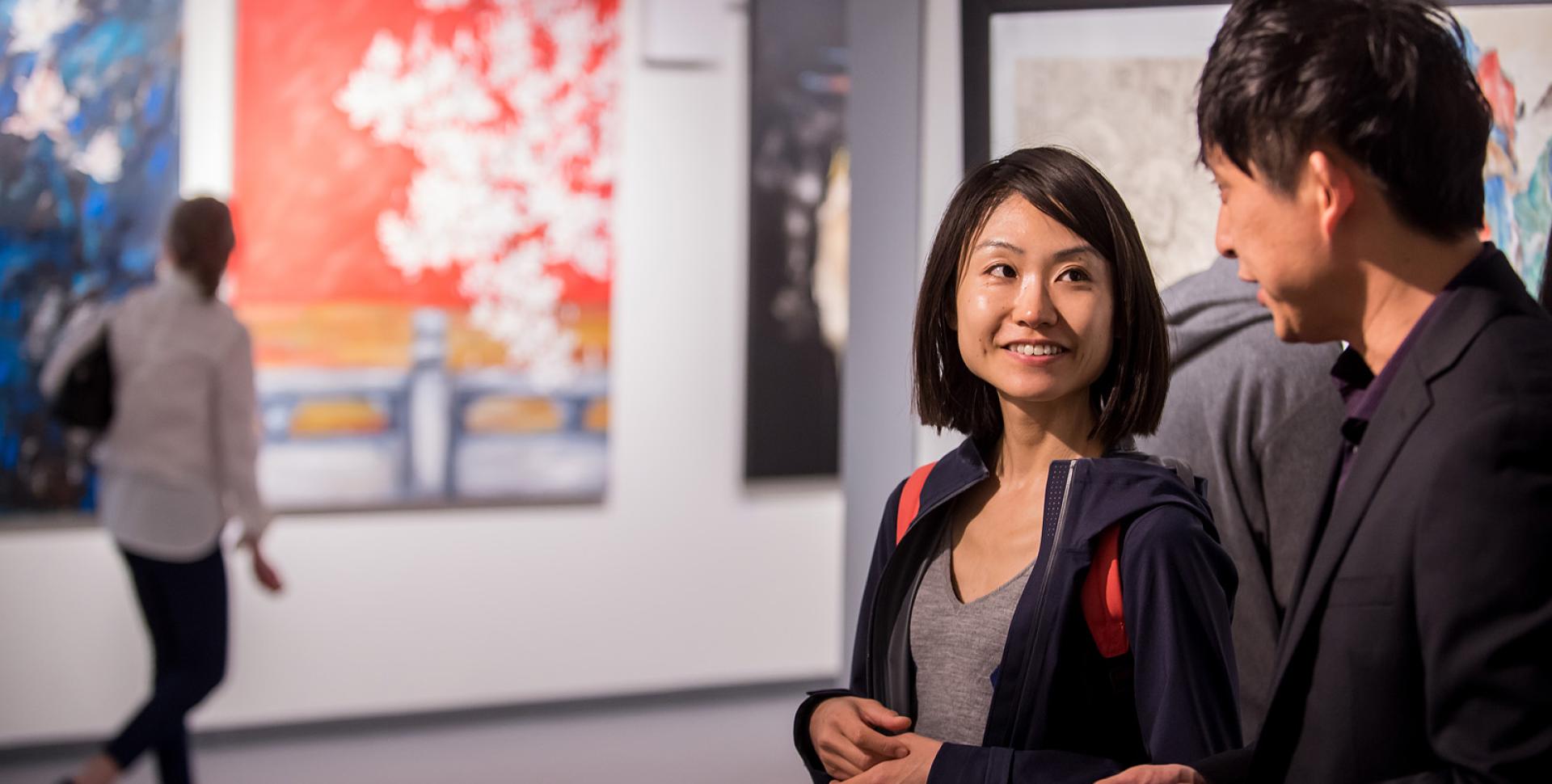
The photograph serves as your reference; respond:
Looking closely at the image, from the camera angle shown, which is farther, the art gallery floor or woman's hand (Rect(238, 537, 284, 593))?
the art gallery floor

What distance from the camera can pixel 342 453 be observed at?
414 cm

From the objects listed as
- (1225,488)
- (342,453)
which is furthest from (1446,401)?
(342,453)

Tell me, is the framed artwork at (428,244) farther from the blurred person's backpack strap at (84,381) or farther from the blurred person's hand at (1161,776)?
the blurred person's hand at (1161,776)

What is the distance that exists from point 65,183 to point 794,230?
237 cm

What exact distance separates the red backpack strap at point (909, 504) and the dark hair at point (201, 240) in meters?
2.52

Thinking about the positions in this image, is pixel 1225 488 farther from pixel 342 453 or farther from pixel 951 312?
pixel 342 453

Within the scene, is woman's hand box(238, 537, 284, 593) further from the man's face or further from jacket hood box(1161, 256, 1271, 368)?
the man's face

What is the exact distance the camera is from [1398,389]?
911mm

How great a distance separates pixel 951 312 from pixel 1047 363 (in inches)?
6.1

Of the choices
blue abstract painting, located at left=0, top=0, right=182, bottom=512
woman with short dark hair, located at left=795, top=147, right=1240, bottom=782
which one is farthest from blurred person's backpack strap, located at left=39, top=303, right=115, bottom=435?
woman with short dark hair, located at left=795, top=147, right=1240, bottom=782

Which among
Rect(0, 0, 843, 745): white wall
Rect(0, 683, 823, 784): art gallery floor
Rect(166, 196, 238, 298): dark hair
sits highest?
Rect(166, 196, 238, 298): dark hair

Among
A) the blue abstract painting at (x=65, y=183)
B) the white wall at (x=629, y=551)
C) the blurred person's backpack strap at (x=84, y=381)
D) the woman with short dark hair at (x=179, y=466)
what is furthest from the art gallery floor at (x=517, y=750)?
the blurred person's backpack strap at (x=84, y=381)

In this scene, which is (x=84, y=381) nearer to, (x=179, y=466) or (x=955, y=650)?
(x=179, y=466)

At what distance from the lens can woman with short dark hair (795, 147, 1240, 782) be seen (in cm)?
114
